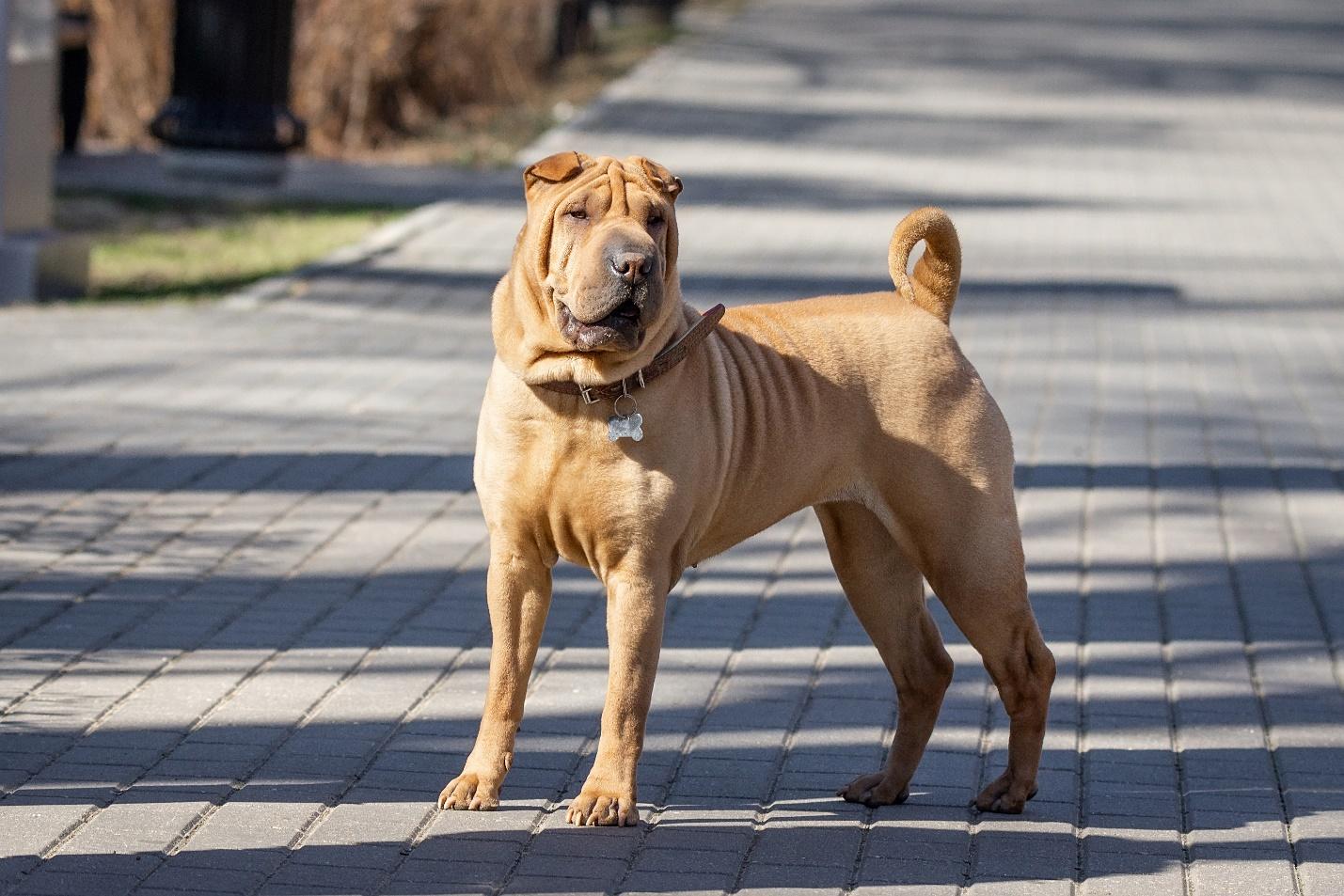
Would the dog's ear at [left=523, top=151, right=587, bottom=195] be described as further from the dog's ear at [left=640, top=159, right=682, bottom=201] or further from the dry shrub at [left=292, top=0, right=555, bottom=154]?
the dry shrub at [left=292, top=0, right=555, bottom=154]

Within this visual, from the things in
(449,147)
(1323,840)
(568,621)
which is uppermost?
(1323,840)

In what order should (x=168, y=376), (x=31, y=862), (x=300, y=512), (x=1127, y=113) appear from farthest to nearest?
(x=1127, y=113) < (x=168, y=376) < (x=300, y=512) < (x=31, y=862)

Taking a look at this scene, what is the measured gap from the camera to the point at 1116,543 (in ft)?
23.1

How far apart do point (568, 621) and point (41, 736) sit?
180cm

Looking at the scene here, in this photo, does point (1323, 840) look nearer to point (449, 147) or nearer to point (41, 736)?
point (41, 736)

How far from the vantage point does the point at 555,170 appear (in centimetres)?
388

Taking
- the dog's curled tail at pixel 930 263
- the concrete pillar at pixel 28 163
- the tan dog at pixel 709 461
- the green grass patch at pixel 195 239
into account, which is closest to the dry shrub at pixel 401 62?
the green grass patch at pixel 195 239

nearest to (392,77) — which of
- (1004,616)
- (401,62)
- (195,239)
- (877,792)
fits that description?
(401,62)

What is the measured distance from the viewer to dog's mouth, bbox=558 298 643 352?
376cm

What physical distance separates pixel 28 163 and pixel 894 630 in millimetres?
7847

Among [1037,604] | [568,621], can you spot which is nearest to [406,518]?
[568,621]

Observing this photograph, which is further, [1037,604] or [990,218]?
[990,218]

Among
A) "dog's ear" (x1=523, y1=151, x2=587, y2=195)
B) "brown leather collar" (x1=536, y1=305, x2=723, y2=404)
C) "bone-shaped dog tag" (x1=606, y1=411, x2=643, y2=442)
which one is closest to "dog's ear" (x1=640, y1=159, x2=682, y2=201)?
"dog's ear" (x1=523, y1=151, x2=587, y2=195)

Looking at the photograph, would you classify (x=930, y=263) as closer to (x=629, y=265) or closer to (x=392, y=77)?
(x=629, y=265)
